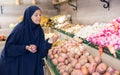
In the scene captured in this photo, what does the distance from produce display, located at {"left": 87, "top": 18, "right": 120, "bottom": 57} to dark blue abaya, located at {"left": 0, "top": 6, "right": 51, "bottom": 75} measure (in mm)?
755

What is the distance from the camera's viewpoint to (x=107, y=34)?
6.72ft

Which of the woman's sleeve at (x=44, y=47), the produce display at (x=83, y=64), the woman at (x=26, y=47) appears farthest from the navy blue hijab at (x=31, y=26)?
the produce display at (x=83, y=64)

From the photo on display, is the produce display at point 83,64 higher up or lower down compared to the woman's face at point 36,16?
lower down

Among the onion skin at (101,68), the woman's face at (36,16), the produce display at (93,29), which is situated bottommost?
the onion skin at (101,68)

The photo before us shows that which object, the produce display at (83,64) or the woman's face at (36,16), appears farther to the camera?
the woman's face at (36,16)

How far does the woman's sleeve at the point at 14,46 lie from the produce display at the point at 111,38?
0.87 m

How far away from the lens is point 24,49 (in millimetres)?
2645

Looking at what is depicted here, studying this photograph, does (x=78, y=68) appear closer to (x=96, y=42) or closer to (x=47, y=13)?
(x=96, y=42)

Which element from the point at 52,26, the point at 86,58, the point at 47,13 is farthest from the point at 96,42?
Answer: the point at 47,13

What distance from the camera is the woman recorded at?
8.68 ft

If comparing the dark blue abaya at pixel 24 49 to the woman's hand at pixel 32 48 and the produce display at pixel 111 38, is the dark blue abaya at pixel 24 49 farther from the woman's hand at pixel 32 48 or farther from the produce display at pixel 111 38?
the produce display at pixel 111 38

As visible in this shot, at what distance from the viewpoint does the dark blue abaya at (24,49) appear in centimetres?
265

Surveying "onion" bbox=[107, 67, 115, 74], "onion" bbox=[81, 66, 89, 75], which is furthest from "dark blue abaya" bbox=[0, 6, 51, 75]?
"onion" bbox=[107, 67, 115, 74]

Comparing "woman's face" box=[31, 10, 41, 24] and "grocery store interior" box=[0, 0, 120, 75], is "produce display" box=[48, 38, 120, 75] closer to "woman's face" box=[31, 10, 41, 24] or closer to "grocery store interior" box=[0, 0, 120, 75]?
"grocery store interior" box=[0, 0, 120, 75]
